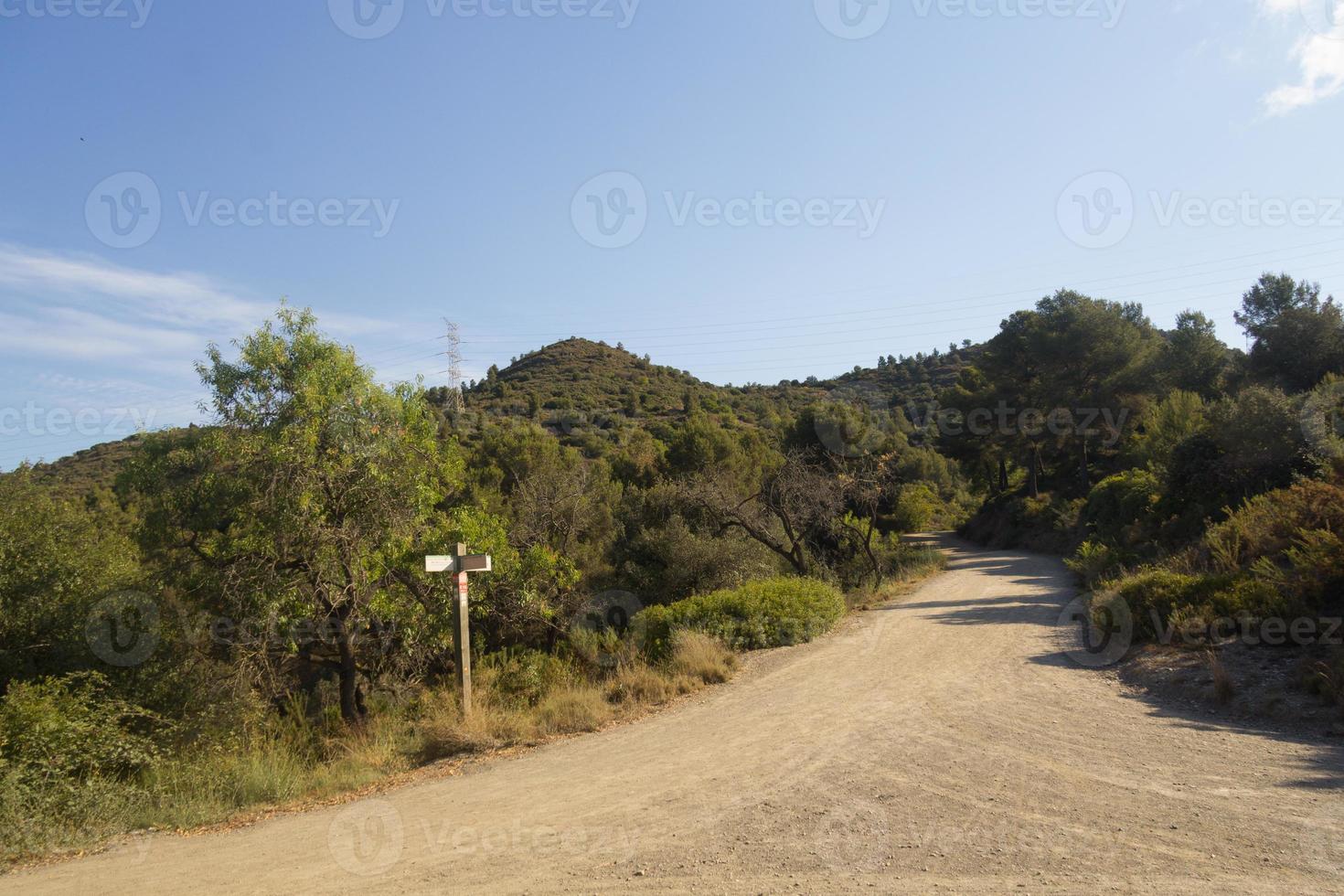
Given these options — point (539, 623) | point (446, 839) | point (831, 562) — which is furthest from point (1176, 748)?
point (831, 562)

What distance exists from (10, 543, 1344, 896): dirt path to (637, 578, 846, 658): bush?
368 centimetres

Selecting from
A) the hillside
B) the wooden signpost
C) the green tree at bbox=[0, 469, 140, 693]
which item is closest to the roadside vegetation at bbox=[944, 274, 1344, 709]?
the wooden signpost

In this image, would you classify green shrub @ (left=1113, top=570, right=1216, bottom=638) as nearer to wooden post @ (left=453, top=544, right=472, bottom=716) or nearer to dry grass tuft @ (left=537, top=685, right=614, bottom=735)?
dry grass tuft @ (left=537, top=685, right=614, bottom=735)

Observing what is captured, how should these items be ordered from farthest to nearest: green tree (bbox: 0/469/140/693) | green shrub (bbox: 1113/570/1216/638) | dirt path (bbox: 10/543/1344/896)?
green tree (bbox: 0/469/140/693) → green shrub (bbox: 1113/570/1216/638) → dirt path (bbox: 10/543/1344/896)

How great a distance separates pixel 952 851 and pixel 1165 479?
879 inches

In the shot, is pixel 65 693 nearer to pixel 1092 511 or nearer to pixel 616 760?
pixel 616 760

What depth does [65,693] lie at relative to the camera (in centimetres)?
986

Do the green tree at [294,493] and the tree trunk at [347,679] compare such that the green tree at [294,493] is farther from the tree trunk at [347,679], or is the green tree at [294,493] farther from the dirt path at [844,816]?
the dirt path at [844,816]

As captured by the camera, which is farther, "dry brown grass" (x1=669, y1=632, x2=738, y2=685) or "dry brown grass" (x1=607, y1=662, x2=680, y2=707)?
"dry brown grass" (x1=669, y1=632, x2=738, y2=685)

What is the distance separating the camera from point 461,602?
31.0ft

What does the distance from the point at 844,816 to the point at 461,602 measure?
223 inches

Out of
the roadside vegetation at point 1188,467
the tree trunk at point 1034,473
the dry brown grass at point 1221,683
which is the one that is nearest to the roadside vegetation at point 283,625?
the dry brown grass at point 1221,683

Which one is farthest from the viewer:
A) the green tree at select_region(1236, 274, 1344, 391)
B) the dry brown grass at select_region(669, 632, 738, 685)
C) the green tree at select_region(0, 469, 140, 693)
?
the green tree at select_region(1236, 274, 1344, 391)

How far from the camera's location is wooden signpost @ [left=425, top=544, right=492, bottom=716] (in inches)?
368
